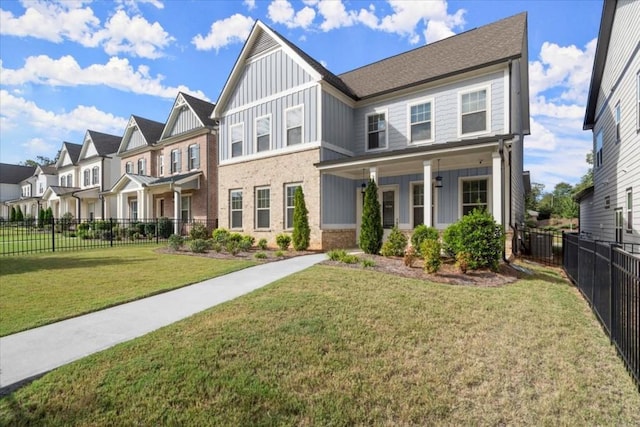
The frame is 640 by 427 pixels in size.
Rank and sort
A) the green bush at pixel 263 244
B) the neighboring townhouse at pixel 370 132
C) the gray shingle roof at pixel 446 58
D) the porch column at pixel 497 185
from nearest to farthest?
the porch column at pixel 497 185, the neighboring townhouse at pixel 370 132, the gray shingle roof at pixel 446 58, the green bush at pixel 263 244

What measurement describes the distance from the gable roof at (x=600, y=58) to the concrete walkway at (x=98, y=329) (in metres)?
15.9

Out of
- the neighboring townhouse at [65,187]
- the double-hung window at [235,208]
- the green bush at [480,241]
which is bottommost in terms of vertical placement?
the green bush at [480,241]

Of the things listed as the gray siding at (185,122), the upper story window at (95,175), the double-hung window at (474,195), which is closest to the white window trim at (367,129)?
the double-hung window at (474,195)

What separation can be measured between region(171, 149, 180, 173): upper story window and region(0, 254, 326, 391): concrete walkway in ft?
57.2

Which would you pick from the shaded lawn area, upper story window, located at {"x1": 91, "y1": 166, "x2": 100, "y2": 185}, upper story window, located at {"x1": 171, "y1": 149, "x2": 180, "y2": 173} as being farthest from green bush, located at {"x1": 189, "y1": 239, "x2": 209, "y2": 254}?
upper story window, located at {"x1": 91, "y1": 166, "x2": 100, "y2": 185}

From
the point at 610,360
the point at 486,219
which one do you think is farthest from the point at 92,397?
the point at 486,219

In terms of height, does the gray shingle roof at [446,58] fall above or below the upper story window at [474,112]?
above

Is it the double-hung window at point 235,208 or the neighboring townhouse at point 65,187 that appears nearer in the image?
the double-hung window at point 235,208

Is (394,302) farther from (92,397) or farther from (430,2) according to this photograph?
(430,2)

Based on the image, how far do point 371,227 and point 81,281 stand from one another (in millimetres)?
8240

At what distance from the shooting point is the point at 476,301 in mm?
5656

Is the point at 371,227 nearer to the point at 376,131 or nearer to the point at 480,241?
the point at 480,241

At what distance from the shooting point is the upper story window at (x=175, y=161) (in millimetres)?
22125

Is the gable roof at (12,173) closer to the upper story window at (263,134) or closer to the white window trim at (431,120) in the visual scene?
the upper story window at (263,134)
